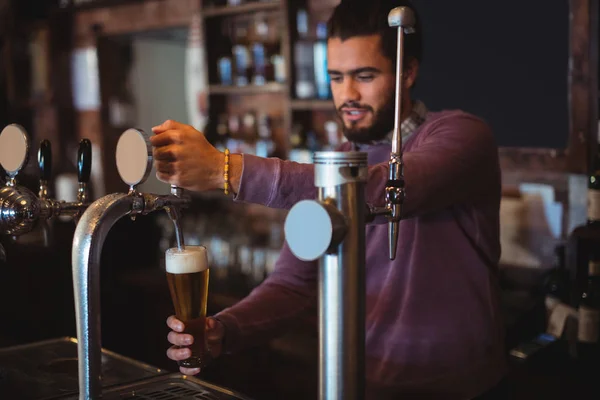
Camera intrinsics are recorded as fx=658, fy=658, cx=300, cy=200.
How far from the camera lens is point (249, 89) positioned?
3.61 meters

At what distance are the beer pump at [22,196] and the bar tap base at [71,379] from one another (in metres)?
0.32

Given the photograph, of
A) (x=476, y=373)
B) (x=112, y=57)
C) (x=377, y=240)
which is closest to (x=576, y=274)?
(x=476, y=373)

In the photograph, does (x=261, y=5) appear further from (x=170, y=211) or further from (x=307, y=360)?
(x=170, y=211)

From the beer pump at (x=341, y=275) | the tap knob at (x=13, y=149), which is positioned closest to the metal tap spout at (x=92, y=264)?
the tap knob at (x=13, y=149)

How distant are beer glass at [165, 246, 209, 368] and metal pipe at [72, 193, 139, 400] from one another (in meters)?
0.12

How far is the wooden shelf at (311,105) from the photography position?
3.18 meters

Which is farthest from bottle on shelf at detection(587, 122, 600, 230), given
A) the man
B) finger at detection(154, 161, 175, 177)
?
finger at detection(154, 161, 175, 177)

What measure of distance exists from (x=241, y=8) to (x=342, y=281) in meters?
2.96

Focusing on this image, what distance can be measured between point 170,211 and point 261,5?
2.56 metres

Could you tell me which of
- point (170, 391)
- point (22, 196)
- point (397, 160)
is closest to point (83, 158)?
point (22, 196)

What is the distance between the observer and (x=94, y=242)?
1015mm

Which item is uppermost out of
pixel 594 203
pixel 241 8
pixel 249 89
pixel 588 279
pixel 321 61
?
pixel 241 8

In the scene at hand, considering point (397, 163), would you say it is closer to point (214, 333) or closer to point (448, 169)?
point (448, 169)

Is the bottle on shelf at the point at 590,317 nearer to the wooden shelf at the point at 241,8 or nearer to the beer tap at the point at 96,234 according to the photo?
the beer tap at the point at 96,234
